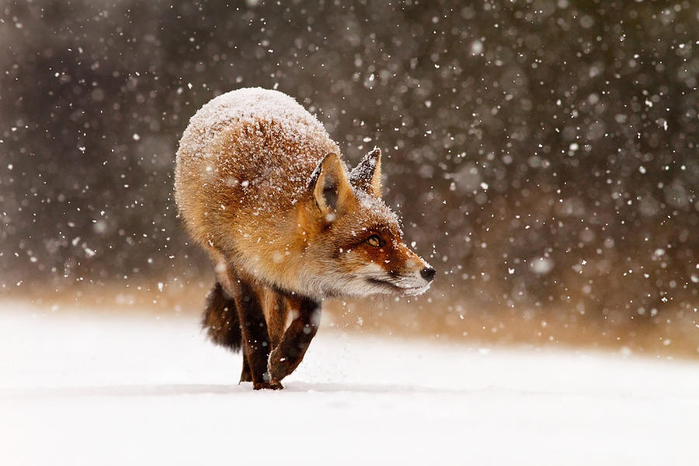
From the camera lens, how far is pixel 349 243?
13.1 ft

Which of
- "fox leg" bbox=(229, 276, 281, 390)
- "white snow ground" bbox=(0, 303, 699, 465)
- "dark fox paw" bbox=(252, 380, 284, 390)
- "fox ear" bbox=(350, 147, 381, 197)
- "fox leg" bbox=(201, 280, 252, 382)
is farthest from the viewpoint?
"fox leg" bbox=(201, 280, 252, 382)

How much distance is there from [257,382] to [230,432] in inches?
66.1

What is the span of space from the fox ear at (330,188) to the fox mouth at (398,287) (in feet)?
1.56

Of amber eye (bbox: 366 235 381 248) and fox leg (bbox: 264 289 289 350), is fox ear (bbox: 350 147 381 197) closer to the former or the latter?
amber eye (bbox: 366 235 381 248)

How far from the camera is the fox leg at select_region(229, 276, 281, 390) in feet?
14.8

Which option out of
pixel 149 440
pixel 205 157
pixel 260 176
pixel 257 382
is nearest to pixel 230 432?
pixel 149 440

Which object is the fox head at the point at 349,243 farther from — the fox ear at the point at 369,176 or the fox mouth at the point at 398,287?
the fox ear at the point at 369,176

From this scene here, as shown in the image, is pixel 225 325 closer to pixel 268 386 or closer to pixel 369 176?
pixel 268 386

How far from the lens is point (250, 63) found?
8.36m

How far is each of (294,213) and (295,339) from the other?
32.1 inches

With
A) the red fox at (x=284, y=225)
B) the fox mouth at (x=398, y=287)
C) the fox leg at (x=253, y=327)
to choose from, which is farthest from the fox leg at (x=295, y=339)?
the fox mouth at (x=398, y=287)

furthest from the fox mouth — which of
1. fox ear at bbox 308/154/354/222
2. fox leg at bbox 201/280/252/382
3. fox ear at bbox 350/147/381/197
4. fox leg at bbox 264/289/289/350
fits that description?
fox leg at bbox 201/280/252/382

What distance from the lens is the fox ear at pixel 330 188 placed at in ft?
12.8

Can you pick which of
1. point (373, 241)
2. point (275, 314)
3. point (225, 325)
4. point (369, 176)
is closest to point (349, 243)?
point (373, 241)
